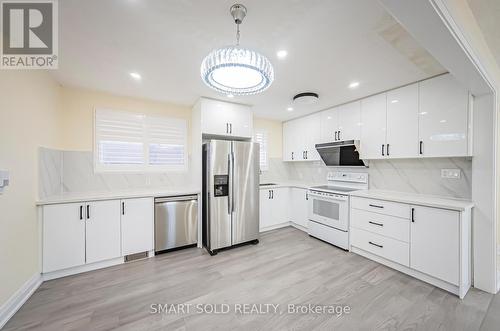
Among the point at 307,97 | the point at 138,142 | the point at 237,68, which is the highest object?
the point at 307,97

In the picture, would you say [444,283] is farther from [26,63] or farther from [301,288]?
[26,63]

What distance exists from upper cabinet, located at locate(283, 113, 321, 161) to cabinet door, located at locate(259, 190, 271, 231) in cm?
120

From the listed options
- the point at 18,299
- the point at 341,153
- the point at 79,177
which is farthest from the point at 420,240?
the point at 79,177

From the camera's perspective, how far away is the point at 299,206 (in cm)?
394

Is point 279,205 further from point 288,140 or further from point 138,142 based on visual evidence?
point 138,142

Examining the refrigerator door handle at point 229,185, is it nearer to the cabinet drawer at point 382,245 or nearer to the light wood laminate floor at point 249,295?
the light wood laminate floor at point 249,295

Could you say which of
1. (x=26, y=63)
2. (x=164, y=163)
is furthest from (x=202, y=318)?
(x=26, y=63)

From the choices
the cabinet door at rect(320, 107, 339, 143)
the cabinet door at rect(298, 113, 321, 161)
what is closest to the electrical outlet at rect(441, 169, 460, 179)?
the cabinet door at rect(320, 107, 339, 143)

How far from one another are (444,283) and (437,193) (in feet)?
3.70

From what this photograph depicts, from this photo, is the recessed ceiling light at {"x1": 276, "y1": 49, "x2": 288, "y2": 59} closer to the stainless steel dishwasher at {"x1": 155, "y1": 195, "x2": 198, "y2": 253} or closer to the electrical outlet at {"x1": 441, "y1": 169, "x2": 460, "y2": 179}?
the stainless steel dishwasher at {"x1": 155, "y1": 195, "x2": 198, "y2": 253}

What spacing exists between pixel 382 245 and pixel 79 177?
4450 mm

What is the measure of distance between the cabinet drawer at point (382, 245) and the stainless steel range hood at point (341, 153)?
3.86ft

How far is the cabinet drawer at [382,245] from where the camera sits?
7.68 ft

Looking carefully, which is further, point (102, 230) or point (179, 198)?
point (179, 198)
